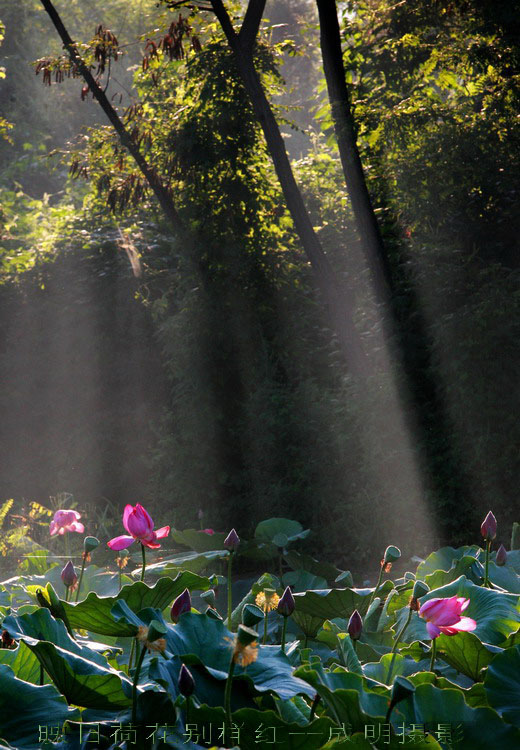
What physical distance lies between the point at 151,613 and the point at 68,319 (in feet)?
20.4

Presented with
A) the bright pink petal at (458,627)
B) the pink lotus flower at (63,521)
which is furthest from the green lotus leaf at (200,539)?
the bright pink petal at (458,627)

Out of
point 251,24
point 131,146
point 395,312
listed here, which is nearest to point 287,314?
point 395,312

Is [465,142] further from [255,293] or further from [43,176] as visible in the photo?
[43,176]

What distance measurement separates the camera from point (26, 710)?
0.92 metres

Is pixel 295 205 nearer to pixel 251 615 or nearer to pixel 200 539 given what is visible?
pixel 200 539

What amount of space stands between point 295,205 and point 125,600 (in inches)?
158

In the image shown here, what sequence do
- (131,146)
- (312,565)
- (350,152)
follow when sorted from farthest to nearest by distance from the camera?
→ (131,146), (350,152), (312,565)

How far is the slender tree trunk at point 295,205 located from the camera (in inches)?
189

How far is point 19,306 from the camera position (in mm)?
7270

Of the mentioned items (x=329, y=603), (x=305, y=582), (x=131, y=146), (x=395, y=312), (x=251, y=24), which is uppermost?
(x=251, y=24)

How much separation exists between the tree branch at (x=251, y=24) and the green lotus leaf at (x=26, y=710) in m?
4.72

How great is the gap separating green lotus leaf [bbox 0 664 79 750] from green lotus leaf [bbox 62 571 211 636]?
0.13 m

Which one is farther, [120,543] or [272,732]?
[120,543]

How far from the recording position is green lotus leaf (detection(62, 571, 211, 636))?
1104 mm
